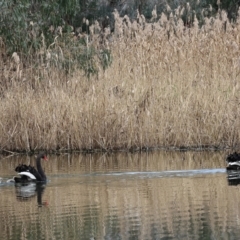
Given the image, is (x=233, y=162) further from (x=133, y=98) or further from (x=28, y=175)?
(x=133, y=98)

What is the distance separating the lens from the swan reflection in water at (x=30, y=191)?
13055 millimetres

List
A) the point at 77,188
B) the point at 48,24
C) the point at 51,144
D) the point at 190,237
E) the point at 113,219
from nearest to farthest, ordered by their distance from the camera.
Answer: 1. the point at 190,237
2. the point at 113,219
3. the point at 77,188
4. the point at 51,144
5. the point at 48,24

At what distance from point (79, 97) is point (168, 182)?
17.9 feet

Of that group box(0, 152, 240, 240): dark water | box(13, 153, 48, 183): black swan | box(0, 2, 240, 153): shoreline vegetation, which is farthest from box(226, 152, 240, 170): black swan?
box(0, 2, 240, 153): shoreline vegetation

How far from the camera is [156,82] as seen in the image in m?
19.1

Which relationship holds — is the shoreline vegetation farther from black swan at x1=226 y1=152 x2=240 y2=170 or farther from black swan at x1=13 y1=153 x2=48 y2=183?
black swan at x1=13 y1=153 x2=48 y2=183

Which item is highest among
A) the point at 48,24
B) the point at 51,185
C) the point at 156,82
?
the point at 48,24

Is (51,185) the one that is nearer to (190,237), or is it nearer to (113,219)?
(113,219)

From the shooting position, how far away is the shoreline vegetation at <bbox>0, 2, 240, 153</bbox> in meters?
18.6

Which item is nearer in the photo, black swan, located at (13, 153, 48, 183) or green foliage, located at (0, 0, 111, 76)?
black swan, located at (13, 153, 48, 183)

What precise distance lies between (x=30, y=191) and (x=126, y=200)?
8.13 feet

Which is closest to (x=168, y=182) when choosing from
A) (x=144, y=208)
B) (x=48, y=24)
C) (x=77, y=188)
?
(x=77, y=188)

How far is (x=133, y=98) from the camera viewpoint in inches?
745

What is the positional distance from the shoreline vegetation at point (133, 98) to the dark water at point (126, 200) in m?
1.02
